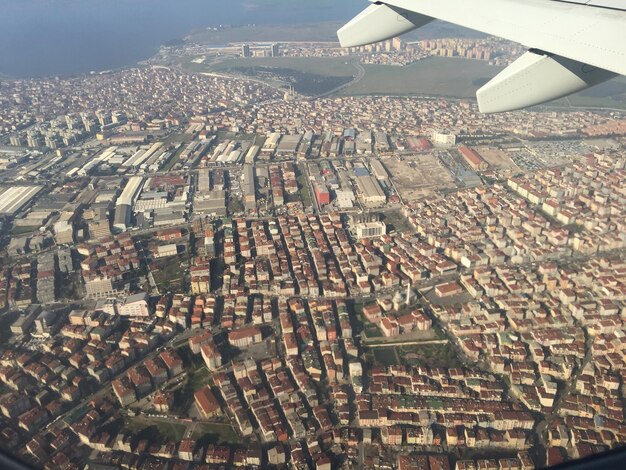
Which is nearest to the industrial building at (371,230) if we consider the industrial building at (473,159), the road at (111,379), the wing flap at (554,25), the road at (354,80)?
the road at (111,379)

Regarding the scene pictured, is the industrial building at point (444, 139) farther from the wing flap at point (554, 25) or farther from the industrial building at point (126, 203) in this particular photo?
the wing flap at point (554, 25)

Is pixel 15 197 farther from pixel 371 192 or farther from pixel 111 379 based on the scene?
pixel 371 192

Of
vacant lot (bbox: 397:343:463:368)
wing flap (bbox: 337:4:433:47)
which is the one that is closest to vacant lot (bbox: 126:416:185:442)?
vacant lot (bbox: 397:343:463:368)

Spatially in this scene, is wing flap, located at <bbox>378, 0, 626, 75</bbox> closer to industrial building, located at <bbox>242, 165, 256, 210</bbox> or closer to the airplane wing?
the airplane wing

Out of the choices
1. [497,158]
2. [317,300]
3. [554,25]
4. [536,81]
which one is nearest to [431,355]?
[317,300]

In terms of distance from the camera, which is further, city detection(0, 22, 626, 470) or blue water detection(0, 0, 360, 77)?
blue water detection(0, 0, 360, 77)

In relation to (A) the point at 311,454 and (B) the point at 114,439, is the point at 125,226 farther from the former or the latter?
(A) the point at 311,454
